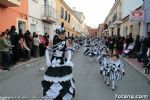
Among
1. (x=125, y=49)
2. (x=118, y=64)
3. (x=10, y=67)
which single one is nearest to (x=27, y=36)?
(x=10, y=67)

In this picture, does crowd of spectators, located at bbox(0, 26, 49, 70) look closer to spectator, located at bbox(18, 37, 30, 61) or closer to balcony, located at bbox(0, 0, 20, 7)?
spectator, located at bbox(18, 37, 30, 61)

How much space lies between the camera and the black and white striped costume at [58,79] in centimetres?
669

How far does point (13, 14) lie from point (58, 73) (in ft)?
44.0

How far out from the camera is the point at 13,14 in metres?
19.3

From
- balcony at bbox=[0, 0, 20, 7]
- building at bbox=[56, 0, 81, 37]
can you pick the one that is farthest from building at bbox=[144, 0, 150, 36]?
building at bbox=[56, 0, 81, 37]

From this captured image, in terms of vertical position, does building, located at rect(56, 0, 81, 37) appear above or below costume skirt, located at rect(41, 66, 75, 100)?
above

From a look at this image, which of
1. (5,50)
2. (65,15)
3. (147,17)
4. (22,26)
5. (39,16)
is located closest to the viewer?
(5,50)

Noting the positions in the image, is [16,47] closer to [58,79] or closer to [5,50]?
[5,50]

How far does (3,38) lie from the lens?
1288 cm

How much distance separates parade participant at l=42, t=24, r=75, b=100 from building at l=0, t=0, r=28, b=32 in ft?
33.5

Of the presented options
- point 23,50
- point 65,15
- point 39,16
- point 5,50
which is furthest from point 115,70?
point 65,15

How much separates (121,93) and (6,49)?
637 centimetres

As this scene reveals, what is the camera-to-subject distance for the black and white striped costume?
669 cm

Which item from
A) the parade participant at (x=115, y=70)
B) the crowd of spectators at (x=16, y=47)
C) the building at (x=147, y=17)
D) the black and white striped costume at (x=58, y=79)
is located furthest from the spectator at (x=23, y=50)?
the black and white striped costume at (x=58, y=79)
